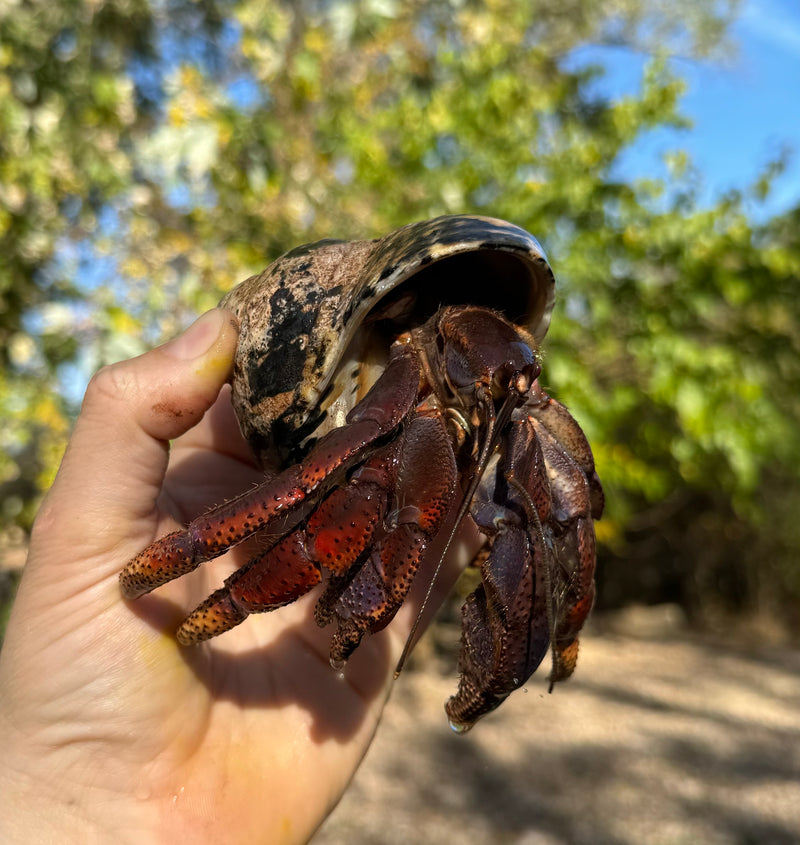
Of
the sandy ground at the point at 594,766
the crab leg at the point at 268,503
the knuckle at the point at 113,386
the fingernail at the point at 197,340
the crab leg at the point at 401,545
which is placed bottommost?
the sandy ground at the point at 594,766

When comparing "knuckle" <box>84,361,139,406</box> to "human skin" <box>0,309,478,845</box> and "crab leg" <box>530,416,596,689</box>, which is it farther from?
"crab leg" <box>530,416,596,689</box>

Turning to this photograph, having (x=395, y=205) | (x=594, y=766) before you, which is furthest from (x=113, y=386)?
(x=594, y=766)

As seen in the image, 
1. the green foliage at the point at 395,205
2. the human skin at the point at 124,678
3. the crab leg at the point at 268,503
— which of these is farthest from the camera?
the green foliage at the point at 395,205

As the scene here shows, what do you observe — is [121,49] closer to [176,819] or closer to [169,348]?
[169,348]

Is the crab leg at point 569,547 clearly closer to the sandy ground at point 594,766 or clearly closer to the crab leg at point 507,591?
the crab leg at point 507,591

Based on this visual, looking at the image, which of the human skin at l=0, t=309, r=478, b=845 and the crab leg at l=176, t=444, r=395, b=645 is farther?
the human skin at l=0, t=309, r=478, b=845

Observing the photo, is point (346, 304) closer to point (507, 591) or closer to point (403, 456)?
point (403, 456)

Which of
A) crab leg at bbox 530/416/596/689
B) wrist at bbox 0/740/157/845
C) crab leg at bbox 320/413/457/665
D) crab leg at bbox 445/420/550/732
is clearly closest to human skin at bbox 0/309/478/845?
wrist at bbox 0/740/157/845

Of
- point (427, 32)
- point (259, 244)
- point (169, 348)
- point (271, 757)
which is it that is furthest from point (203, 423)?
point (427, 32)

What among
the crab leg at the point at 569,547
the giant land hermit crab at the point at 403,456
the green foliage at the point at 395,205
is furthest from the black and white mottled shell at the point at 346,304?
the green foliage at the point at 395,205
